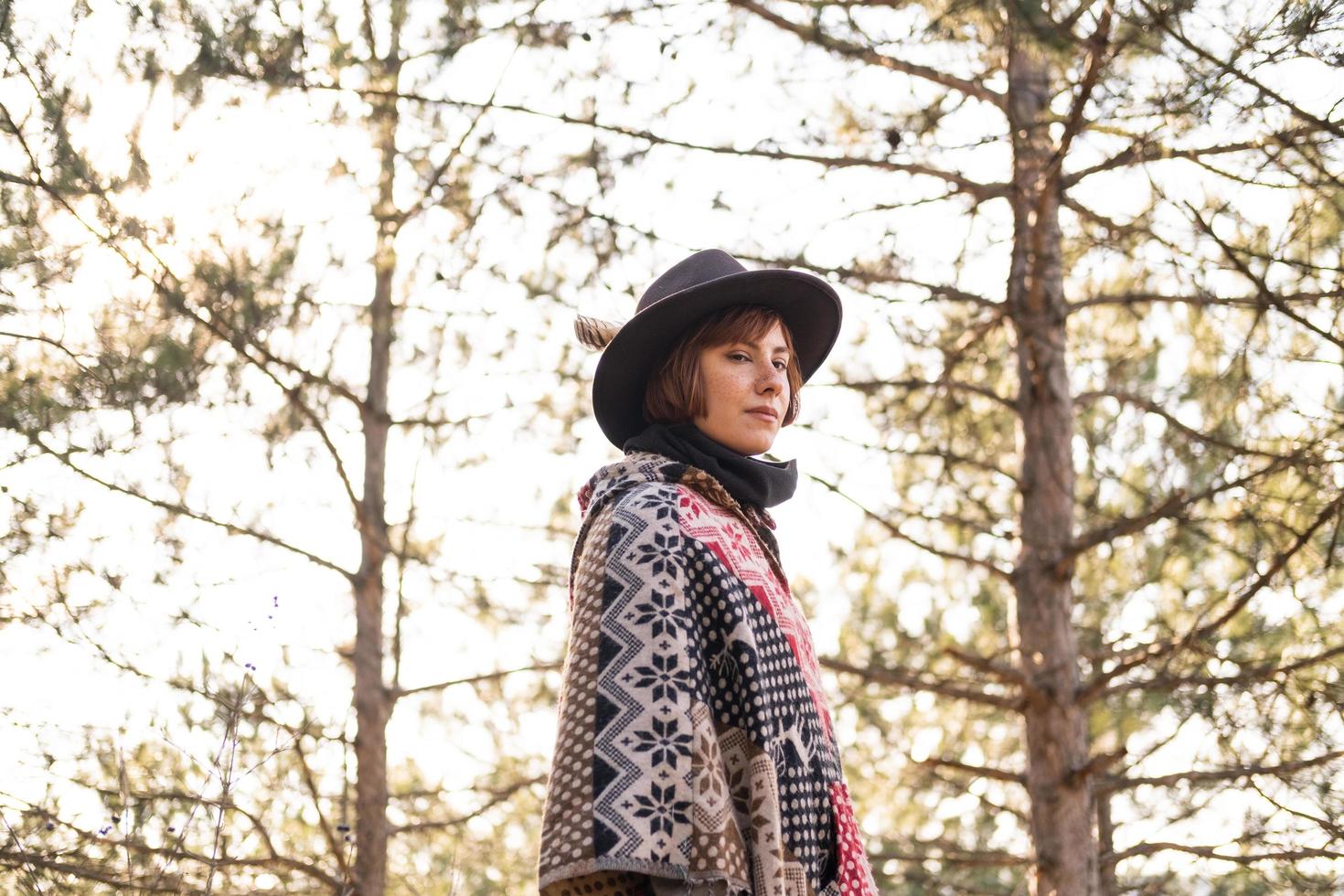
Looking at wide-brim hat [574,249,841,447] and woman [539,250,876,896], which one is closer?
woman [539,250,876,896]

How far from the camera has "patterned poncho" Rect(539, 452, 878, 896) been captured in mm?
2178

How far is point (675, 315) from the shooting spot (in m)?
2.83

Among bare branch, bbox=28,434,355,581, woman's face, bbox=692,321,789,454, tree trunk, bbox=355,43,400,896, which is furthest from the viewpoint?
tree trunk, bbox=355,43,400,896

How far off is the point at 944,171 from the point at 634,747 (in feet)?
15.4

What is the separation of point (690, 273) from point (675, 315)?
0.13m

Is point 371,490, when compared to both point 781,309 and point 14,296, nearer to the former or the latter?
point 14,296

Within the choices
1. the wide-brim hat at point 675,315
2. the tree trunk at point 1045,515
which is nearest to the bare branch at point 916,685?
the tree trunk at point 1045,515

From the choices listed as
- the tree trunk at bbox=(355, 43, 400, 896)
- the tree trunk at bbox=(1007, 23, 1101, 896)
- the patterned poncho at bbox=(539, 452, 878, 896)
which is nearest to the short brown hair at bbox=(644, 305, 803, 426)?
the patterned poncho at bbox=(539, 452, 878, 896)

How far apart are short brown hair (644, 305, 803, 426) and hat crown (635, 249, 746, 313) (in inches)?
3.2

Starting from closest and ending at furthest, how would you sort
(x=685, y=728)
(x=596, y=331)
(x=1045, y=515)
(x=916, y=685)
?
(x=685, y=728)
(x=596, y=331)
(x=916, y=685)
(x=1045, y=515)

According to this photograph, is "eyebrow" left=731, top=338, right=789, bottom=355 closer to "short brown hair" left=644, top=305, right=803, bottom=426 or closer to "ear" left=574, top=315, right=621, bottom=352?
"short brown hair" left=644, top=305, right=803, bottom=426

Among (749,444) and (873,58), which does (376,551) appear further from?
(749,444)

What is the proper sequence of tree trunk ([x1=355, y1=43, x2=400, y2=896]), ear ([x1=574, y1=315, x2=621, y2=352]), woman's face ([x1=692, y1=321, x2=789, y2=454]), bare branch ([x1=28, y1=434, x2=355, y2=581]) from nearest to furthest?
woman's face ([x1=692, y1=321, x2=789, y2=454]) → ear ([x1=574, y1=315, x2=621, y2=352]) → bare branch ([x1=28, y1=434, x2=355, y2=581]) → tree trunk ([x1=355, y1=43, x2=400, y2=896])

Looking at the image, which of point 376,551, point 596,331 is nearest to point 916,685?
point 376,551
